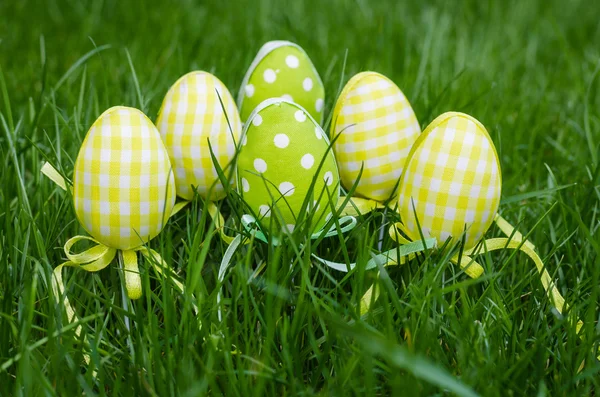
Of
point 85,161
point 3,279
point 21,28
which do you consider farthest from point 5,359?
point 21,28

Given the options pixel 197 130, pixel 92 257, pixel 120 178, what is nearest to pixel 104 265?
pixel 92 257

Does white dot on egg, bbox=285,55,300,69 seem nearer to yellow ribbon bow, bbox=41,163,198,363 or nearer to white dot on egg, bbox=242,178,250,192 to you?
white dot on egg, bbox=242,178,250,192

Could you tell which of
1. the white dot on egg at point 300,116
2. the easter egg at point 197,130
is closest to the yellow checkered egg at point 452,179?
the white dot on egg at point 300,116

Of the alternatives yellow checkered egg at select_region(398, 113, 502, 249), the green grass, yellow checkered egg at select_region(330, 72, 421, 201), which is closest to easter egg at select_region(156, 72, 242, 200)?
the green grass

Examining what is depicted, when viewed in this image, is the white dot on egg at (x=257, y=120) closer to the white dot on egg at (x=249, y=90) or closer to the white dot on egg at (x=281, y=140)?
the white dot on egg at (x=281, y=140)

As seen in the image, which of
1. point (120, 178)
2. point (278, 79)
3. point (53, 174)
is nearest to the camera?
point (120, 178)

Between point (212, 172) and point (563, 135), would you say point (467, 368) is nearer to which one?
point (212, 172)

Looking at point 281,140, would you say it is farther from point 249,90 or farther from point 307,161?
point 249,90
